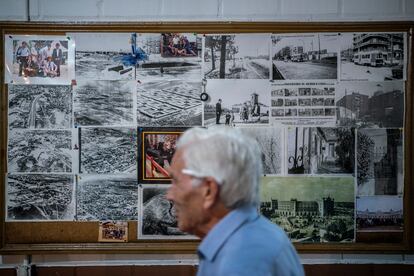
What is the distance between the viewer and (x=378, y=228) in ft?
8.39

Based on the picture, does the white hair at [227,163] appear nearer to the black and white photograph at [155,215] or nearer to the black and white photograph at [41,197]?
the black and white photograph at [155,215]

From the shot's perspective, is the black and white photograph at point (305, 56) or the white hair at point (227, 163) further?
the black and white photograph at point (305, 56)

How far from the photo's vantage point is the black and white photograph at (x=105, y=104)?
2533 mm

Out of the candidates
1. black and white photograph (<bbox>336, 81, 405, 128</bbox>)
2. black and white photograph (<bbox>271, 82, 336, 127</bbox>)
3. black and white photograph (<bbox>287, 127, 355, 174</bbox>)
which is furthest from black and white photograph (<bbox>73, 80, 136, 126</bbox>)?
black and white photograph (<bbox>336, 81, 405, 128</bbox>)

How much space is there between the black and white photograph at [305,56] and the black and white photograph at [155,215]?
1.03 m

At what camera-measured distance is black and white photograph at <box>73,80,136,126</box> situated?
253 cm

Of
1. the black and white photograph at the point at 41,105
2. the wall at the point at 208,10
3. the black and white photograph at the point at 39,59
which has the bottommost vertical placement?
the black and white photograph at the point at 41,105

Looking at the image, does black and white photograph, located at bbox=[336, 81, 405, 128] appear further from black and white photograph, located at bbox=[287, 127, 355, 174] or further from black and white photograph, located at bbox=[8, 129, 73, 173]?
black and white photograph, located at bbox=[8, 129, 73, 173]

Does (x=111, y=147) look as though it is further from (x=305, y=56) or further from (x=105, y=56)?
(x=305, y=56)

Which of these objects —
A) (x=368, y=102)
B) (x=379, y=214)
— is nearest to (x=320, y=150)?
(x=368, y=102)

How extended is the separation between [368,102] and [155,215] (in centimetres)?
151

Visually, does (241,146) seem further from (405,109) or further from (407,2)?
(407,2)

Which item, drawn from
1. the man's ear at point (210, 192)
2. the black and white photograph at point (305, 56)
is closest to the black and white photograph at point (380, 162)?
the black and white photograph at point (305, 56)

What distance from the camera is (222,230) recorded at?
1145 millimetres
